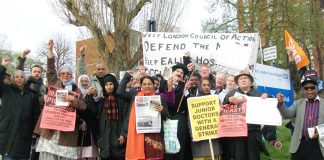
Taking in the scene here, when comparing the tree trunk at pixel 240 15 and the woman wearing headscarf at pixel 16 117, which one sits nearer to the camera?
the woman wearing headscarf at pixel 16 117

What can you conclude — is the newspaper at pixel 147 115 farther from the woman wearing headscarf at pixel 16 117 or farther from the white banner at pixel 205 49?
the white banner at pixel 205 49

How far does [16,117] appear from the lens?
5926 mm

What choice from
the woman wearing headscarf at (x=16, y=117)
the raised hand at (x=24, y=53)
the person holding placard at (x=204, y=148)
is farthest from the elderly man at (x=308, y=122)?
the raised hand at (x=24, y=53)

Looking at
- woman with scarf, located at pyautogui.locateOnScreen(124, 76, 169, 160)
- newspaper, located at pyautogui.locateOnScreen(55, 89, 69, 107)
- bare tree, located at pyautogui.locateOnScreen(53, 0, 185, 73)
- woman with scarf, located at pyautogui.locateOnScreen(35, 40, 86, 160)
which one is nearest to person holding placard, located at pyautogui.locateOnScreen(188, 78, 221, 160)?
woman with scarf, located at pyautogui.locateOnScreen(124, 76, 169, 160)

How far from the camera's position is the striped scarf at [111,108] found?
619 cm

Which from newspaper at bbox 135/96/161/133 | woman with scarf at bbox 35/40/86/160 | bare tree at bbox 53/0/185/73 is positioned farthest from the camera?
bare tree at bbox 53/0/185/73

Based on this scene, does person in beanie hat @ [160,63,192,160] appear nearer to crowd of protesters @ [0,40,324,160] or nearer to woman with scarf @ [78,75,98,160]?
crowd of protesters @ [0,40,324,160]

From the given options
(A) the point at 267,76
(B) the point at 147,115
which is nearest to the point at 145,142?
(B) the point at 147,115

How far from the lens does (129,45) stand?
22.3 m

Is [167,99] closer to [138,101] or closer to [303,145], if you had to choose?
[138,101]

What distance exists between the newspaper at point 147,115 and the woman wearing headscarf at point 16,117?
66.8 inches

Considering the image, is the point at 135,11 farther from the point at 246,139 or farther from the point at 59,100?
the point at 246,139

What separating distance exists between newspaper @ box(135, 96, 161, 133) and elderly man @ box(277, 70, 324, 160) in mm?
1833

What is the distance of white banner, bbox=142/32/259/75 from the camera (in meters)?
8.82
